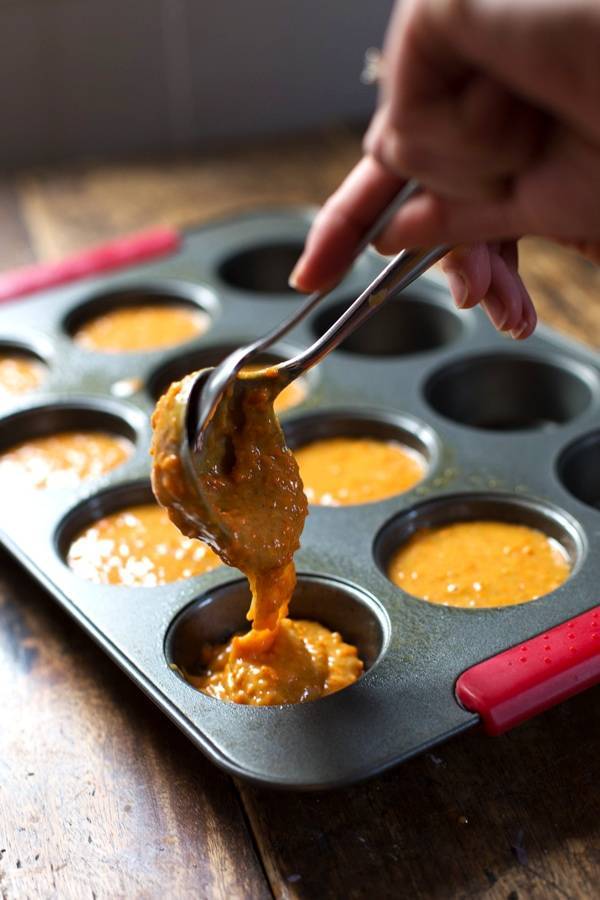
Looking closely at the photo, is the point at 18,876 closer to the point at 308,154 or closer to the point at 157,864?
the point at 157,864

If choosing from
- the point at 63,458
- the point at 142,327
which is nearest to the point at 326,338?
the point at 63,458

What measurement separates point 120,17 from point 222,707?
11.2 ft

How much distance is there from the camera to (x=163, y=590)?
2012 mm

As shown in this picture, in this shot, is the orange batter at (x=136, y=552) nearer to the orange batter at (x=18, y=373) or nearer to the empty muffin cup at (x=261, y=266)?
the orange batter at (x=18, y=373)

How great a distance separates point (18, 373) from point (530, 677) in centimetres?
177

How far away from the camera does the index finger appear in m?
1.51

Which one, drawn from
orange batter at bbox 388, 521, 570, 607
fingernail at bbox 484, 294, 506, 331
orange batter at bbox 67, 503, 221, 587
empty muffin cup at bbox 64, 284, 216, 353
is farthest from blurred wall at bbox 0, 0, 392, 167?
fingernail at bbox 484, 294, 506, 331

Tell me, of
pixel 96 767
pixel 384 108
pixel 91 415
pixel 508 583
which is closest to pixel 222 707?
pixel 96 767

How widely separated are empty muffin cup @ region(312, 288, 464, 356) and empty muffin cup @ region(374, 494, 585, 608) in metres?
0.79

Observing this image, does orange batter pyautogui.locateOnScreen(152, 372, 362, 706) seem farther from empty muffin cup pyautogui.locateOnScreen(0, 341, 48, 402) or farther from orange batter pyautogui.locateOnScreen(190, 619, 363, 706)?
empty muffin cup pyautogui.locateOnScreen(0, 341, 48, 402)

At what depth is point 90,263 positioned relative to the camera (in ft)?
10.8

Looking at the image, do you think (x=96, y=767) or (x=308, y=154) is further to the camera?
(x=308, y=154)

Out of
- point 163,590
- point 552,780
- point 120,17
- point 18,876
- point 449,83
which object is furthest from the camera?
point 120,17

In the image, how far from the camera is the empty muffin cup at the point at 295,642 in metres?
1.83
